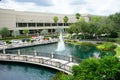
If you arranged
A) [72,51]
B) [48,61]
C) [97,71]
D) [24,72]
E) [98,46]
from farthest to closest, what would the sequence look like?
1. [98,46]
2. [72,51]
3. [48,61]
4. [24,72]
5. [97,71]

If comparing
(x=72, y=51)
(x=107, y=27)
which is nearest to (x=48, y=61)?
(x=72, y=51)

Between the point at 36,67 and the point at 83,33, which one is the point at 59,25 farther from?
the point at 36,67

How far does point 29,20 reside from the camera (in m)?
86.1

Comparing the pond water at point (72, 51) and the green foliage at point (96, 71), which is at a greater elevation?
the green foliage at point (96, 71)

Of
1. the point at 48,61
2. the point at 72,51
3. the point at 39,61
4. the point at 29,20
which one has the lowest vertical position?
the point at 72,51

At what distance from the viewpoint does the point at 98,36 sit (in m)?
63.2

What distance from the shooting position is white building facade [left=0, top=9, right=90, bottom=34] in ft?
250

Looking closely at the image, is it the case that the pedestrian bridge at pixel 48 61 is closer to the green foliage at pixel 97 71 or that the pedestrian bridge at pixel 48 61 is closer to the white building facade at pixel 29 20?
the green foliage at pixel 97 71

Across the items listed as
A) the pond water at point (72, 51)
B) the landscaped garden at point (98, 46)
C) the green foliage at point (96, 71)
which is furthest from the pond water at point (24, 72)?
the green foliage at point (96, 71)

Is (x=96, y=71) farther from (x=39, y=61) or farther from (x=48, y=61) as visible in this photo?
(x=39, y=61)

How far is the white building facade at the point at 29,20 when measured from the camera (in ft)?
250

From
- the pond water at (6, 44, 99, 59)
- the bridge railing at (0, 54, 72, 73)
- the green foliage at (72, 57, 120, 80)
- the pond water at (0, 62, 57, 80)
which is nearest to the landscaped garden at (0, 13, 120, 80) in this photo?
the green foliage at (72, 57, 120, 80)

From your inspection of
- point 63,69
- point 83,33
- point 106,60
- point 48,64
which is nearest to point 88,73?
point 106,60

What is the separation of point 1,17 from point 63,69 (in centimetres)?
5604
